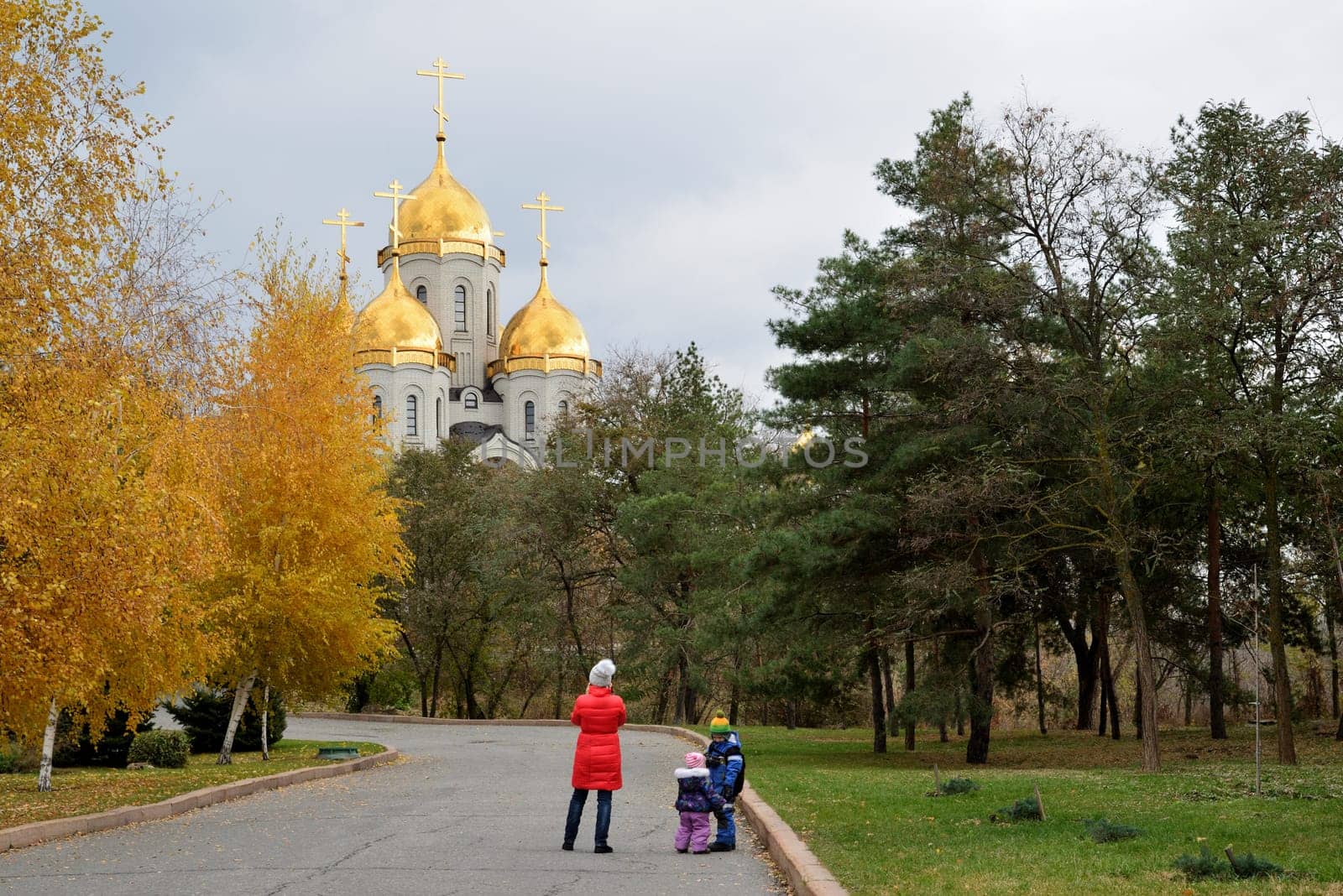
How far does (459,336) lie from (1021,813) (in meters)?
73.1

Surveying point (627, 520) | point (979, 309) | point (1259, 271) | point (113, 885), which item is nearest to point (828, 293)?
point (979, 309)

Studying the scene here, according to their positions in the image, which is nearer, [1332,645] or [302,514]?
[302,514]

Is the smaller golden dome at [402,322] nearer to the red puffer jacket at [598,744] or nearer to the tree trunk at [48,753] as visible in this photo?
the tree trunk at [48,753]

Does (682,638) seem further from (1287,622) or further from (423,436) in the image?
(423,436)

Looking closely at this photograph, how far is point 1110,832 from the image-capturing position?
398 inches

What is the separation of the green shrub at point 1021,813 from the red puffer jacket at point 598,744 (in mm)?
3561

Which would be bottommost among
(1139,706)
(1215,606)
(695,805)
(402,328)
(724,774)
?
(1139,706)

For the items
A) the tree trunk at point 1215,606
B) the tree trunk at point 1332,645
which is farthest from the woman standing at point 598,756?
the tree trunk at point 1332,645

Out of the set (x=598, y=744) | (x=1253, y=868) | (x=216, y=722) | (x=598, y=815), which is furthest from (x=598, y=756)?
(x=216, y=722)

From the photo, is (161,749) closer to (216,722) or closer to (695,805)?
(216,722)

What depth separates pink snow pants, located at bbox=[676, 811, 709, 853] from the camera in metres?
10.4

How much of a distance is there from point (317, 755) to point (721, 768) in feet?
48.6

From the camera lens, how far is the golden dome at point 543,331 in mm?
78375

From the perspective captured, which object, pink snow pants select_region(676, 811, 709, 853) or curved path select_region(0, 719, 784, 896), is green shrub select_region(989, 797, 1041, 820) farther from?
pink snow pants select_region(676, 811, 709, 853)
